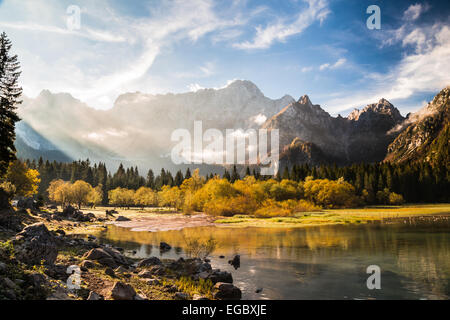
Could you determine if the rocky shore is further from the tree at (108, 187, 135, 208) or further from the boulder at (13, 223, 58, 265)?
the tree at (108, 187, 135, 208)

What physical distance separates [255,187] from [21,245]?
90.0 meters

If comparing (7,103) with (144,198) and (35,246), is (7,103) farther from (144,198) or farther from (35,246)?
(144,198)

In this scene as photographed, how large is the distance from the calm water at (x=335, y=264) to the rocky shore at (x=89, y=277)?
2.76 m

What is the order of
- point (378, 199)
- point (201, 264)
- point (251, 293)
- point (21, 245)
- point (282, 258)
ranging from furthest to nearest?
point (378, 199)
point (282, 258)
point (201, 264)
point (251, 293)
point (21, 245)

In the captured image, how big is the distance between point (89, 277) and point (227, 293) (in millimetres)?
8116

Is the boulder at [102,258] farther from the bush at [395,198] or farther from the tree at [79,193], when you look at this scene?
the bush at [395,198]

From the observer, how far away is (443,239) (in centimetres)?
3616

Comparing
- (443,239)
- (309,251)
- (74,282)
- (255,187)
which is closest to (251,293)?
(74,282)

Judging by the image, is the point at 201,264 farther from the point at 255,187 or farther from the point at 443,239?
the point at 255,187

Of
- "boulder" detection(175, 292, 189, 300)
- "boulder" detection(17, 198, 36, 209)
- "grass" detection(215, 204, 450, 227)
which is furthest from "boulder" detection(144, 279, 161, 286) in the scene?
"boulder" detection(17, 198, 36, 209)

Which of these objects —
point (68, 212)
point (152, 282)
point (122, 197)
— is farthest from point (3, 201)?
point (122, 197)

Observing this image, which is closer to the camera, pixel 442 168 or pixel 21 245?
pixel 21 245

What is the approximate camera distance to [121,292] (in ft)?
44.5
